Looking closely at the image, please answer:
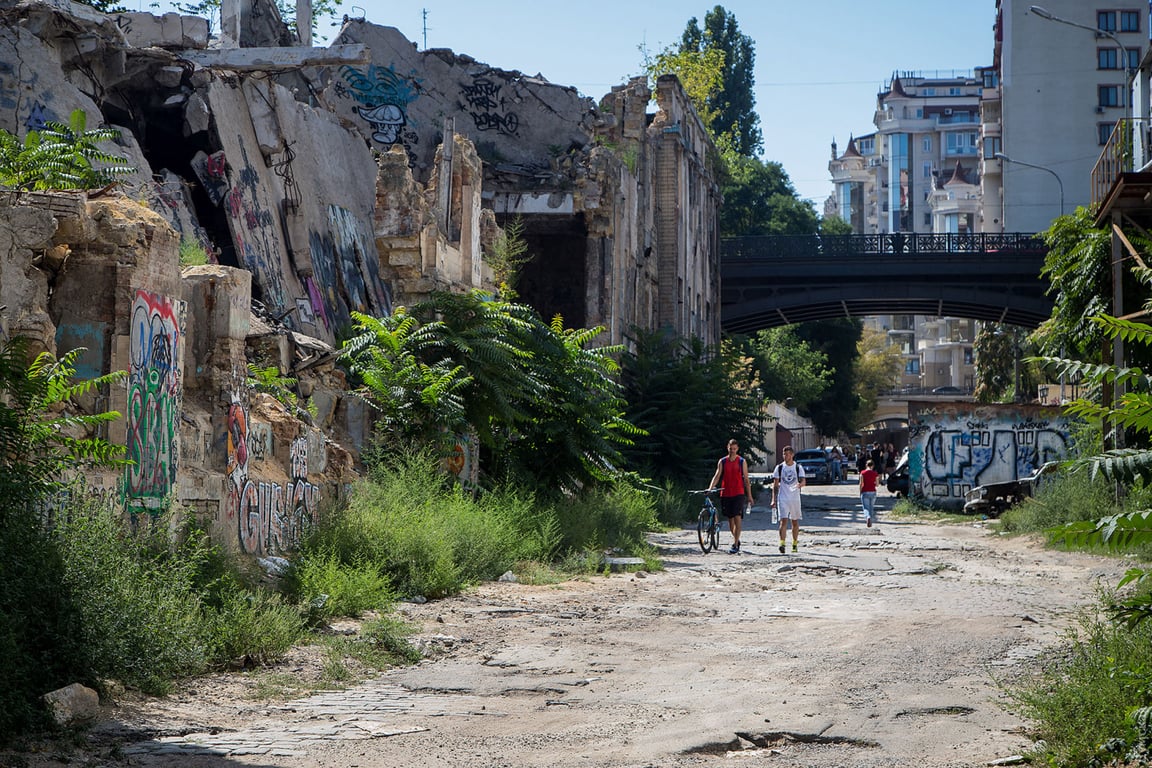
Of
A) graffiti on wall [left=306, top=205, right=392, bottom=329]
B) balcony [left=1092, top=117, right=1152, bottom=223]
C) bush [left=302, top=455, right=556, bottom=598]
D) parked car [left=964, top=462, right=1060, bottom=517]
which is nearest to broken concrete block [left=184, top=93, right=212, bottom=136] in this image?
graffiti on wall [left=306, top=205, right=392, bottom=329]

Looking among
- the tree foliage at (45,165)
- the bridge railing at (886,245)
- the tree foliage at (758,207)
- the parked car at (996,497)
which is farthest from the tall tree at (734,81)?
the tree foliage at (45,165)

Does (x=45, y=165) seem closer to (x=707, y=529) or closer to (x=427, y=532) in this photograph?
(x=427, y=532)

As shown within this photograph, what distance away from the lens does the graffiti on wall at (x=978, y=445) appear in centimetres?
3052

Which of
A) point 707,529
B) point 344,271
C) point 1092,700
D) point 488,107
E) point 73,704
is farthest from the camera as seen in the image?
point 488,107

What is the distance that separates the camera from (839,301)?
50125 millimetres

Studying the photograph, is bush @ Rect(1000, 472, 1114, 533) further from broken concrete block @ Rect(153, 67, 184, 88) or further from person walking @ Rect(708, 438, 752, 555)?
broken concrete block @ Rect(153, 67, 184, 88)

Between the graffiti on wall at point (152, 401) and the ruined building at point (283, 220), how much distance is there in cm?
2

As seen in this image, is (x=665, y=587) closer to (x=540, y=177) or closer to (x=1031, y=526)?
(x=1031, y=526)

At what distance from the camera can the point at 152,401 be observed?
10.2 metres

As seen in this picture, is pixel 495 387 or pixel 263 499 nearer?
pixel 263 499

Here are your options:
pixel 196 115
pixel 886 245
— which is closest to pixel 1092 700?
pixel 196 115

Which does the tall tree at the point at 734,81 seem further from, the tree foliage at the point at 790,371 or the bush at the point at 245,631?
the bush at the point at 245,631

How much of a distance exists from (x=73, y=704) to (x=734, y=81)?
8066 cm

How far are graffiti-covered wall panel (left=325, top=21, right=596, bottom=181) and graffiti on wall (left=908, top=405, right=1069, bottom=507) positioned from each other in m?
12.3
